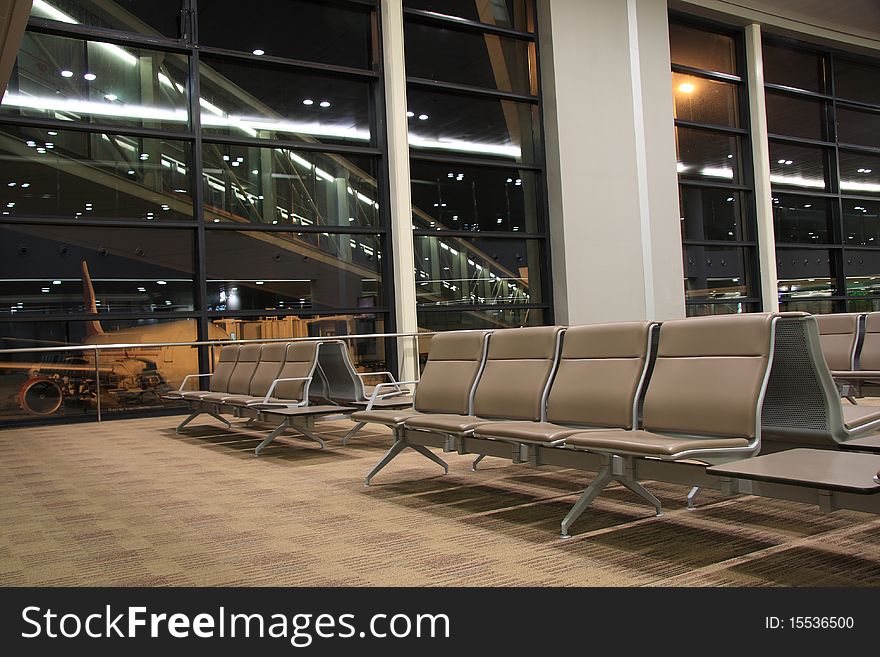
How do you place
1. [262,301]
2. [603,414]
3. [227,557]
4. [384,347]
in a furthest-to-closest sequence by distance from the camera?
[384,347] → [262,301] → [603,414] → [227,557]

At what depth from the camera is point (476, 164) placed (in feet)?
36.2

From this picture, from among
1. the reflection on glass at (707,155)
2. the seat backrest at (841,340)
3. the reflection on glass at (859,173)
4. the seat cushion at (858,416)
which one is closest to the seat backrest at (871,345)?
the seat backrest at (841,340)

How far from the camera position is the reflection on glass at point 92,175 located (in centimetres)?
835

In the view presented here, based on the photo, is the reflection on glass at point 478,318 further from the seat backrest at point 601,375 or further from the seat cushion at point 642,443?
the seat cushion at point 642,443

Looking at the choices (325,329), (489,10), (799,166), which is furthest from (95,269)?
(799,166)

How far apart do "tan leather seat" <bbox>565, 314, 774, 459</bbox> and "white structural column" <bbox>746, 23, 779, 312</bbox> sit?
11.0m

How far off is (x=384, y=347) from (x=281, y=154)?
9.04 ft

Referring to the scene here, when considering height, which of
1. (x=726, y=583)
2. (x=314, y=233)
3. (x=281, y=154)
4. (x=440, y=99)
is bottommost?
(x=726, y=583)

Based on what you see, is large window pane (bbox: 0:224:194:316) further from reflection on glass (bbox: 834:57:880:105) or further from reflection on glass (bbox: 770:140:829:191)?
reflection on glass (bbox: 834:57:880:105)

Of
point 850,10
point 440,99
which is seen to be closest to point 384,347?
point 440,99

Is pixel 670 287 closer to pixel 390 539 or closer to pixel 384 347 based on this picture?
pixel 384 347

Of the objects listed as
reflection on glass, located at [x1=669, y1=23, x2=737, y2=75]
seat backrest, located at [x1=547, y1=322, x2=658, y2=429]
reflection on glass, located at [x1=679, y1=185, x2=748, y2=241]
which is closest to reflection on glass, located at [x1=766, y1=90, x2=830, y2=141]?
reflection on glass, located at [x1=669, y1=23, x2=737, y2=75]

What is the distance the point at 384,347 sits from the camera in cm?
1023

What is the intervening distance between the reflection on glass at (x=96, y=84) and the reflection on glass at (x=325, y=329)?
7.93ft
